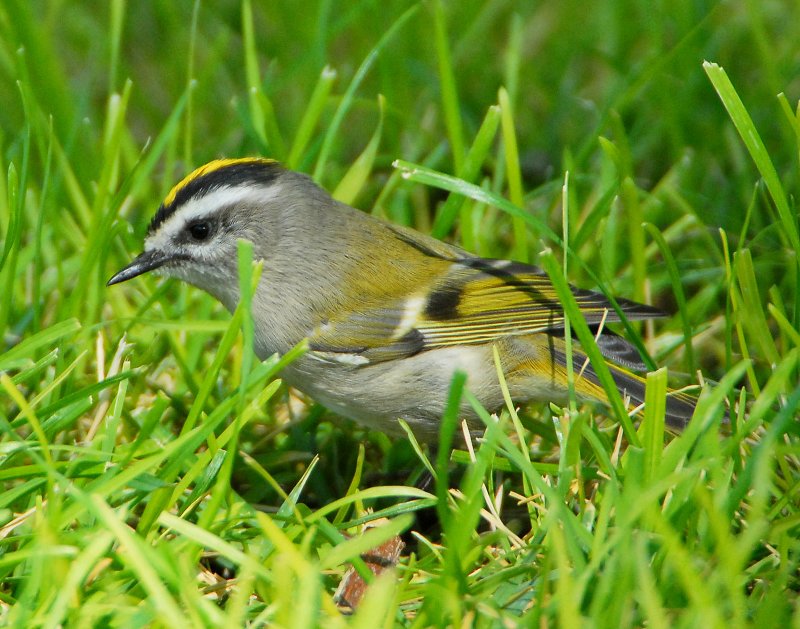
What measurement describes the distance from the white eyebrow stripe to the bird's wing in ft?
1.36

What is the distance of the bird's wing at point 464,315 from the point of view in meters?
2.58

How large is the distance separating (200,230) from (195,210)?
0.06m

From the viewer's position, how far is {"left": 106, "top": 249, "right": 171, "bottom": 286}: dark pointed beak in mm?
2721

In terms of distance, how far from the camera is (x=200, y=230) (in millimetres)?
2746

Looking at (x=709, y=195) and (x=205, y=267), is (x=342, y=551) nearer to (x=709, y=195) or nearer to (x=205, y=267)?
(x=205, y=267)

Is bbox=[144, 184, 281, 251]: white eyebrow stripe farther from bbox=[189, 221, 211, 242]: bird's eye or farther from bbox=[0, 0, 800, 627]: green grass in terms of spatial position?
bbox=[0, 0, 800, 627]: green grass

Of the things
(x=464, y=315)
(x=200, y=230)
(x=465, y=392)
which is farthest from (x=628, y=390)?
(x=200, y=230)

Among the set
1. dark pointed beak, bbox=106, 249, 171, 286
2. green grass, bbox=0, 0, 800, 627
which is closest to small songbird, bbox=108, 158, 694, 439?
dark pointed beak, bbox=106, 249, 171, 286

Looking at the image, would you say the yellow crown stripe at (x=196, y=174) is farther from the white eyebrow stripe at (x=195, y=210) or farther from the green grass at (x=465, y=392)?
the green grass at (x=465, y=392)

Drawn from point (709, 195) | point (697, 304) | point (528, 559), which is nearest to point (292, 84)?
point (709, 195)

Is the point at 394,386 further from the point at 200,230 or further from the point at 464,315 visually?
the point at 200,230

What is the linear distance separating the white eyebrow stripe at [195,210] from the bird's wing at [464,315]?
42 cm

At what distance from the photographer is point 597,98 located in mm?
4176

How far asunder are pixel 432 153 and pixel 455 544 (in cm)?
213
